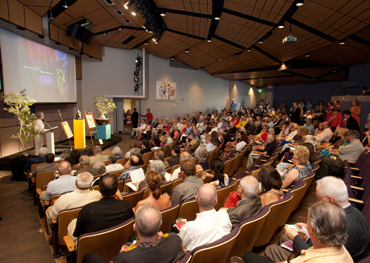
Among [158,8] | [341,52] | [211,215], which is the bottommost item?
[211,215]

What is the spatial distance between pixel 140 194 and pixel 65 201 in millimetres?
824

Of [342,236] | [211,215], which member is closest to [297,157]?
[211,215]

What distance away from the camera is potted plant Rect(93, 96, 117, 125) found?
10.5 metres

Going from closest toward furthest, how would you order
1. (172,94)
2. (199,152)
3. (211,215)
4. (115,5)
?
(211,215) → (199,152) → (115,5) → (172,94)

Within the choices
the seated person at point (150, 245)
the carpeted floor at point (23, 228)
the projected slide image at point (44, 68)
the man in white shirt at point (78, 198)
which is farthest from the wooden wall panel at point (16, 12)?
the seated person at point (150, 245)

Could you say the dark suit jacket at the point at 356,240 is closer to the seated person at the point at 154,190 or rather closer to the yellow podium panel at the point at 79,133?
the seated person at the point at 154,190

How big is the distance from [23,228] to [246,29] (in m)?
7.88

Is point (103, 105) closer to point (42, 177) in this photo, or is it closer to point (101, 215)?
point (42, 177)

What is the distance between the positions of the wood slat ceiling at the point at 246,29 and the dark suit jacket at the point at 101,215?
572 cm

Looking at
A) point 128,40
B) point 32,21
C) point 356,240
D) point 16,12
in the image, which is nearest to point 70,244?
point 356,240

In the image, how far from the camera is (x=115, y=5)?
22.7 feet

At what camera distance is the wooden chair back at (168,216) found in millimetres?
2142

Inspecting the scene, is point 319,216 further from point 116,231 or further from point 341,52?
point 341,52

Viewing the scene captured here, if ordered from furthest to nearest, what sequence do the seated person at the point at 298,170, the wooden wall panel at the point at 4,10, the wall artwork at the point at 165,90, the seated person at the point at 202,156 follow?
the wall artwork at the point at 165,90
the wooden wall panel at the point at 4,10
the seated person at the point at 202,156
the seated person at the point at 298,170
